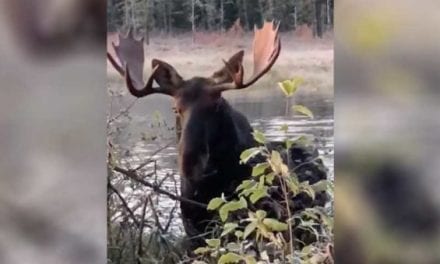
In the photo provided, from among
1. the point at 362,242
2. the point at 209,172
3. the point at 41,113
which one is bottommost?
the point at 362,242

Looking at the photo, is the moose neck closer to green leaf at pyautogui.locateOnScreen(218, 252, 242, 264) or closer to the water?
the water

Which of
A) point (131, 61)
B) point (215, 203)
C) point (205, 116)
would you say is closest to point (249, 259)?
point (215, 203)

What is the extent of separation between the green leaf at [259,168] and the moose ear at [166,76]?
30 centimetres

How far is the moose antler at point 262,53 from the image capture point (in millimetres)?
1839

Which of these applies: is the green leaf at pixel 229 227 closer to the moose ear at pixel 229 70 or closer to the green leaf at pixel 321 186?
the green leaf at pixel 321 186

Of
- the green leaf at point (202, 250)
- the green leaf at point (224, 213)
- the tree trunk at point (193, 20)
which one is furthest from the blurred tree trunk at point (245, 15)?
the green leaf at point (202, 250)

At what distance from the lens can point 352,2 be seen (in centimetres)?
181

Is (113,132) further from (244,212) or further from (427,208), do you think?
(427,208)

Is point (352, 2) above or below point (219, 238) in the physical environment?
above

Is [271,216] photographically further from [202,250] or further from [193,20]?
[193,20]

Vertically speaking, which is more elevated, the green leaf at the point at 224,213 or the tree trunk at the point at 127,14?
the tree trunk at the point at 127,14

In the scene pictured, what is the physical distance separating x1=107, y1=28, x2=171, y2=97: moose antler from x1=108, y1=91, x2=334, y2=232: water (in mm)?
40

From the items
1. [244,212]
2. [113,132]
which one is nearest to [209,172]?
[244,212]

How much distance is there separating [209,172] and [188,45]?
1.11 ft
